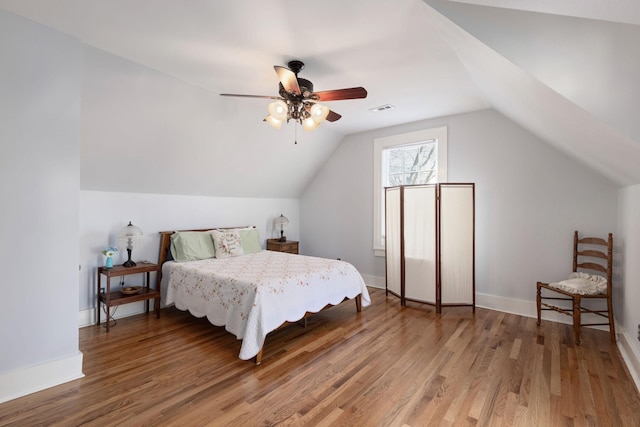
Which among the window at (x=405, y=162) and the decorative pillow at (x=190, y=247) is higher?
the window at (x=405, y=162)

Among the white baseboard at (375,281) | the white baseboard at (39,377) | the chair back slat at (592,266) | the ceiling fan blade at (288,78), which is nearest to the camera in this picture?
the white baseboard at (39,377)

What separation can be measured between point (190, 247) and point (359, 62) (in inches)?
120

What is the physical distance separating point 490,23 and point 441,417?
246 centimetres

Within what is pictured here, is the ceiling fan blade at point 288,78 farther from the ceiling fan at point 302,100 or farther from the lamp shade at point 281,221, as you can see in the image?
the lamp shade at point 281,221

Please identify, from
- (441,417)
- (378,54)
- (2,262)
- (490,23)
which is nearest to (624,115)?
(490,23)

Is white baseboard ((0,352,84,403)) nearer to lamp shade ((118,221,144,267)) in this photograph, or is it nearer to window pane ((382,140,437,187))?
lamp shade ((118,221,144,267))

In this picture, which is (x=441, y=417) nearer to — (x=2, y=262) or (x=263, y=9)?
(x=263, y=9)

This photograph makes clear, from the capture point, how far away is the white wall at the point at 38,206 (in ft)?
7.00

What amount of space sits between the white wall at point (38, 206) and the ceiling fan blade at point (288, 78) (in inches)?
63.0

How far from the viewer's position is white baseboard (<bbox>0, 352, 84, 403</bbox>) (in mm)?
2123

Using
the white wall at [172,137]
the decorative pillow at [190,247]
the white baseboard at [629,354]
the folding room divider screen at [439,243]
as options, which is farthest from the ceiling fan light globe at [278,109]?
the white baseboard at [629,354]

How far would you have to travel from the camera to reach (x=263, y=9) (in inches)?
80.0

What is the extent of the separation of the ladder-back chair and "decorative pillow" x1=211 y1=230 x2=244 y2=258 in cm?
382

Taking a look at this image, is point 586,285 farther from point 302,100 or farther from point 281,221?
point 281,221
